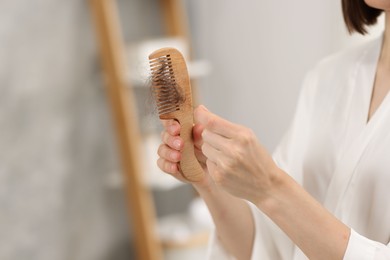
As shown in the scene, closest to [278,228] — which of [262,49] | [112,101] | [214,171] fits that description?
[214,171]

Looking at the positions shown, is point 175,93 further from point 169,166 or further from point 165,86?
point 169,166

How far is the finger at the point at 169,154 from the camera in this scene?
851 millimetres

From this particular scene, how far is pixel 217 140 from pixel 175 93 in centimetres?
13

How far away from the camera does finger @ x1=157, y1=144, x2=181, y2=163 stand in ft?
2.79

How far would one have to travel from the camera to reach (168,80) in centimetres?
82

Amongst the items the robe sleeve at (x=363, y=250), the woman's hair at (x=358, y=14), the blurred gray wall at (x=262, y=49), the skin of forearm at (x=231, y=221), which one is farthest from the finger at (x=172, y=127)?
the blurred gray wall at (x=262, y=49)

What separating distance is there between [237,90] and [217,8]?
1.23 feet

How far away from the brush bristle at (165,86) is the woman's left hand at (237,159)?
0.08m

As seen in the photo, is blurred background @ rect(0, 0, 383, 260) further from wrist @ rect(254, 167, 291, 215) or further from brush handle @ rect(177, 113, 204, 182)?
wrist @ rect(254, 167, 291, 215)

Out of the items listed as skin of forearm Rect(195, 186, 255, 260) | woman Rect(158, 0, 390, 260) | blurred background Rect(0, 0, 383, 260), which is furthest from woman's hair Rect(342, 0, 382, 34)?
blurred background Rect(0, 0, 383, 260)

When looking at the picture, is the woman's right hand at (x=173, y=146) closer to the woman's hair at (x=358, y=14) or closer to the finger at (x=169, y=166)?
the finger at (x=169, y=166)

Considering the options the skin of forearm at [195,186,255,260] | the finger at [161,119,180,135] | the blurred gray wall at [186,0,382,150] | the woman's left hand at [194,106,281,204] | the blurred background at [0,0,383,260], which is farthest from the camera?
the blurred gray wall at [186,0,382,150]

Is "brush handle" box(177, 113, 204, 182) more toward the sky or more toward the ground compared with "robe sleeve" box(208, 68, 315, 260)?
more toward the sky

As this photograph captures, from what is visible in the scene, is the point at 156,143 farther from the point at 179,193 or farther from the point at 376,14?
the point at 376,14
